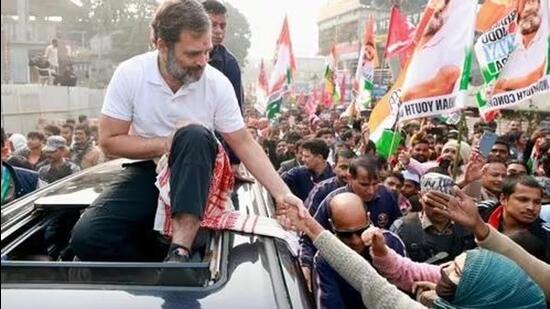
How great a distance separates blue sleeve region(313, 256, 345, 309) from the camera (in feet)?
9.36

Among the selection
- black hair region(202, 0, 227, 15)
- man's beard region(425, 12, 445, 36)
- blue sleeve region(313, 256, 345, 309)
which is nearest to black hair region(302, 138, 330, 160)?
man's beard region(425, 12, 445, 36)

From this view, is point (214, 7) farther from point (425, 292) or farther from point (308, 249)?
point (425, 292)

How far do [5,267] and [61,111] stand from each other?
9842 mm

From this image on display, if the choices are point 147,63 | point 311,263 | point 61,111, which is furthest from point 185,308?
point 61,111

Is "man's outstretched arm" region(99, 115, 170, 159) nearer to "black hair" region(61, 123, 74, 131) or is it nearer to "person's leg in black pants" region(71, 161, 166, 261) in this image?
"person's leg in black pants" region(71, 161, 166, 261)

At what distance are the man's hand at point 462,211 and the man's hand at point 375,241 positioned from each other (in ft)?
0.87

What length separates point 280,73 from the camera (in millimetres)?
14117

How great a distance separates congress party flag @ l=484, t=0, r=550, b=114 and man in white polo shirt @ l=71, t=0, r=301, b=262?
447 centimetres

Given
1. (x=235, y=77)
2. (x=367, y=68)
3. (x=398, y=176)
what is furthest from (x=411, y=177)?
(x=367, y=68)

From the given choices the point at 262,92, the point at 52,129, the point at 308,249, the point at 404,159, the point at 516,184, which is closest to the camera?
the point at 308,249

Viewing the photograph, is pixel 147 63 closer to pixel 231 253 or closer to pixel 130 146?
pixel 130 146

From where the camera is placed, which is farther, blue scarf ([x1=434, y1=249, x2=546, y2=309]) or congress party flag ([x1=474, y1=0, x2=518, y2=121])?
congress party flag ([x1=474, y1=0, x2=518, y2=121])

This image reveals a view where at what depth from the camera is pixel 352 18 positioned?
223 ft

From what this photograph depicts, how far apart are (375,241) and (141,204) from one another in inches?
39.2
